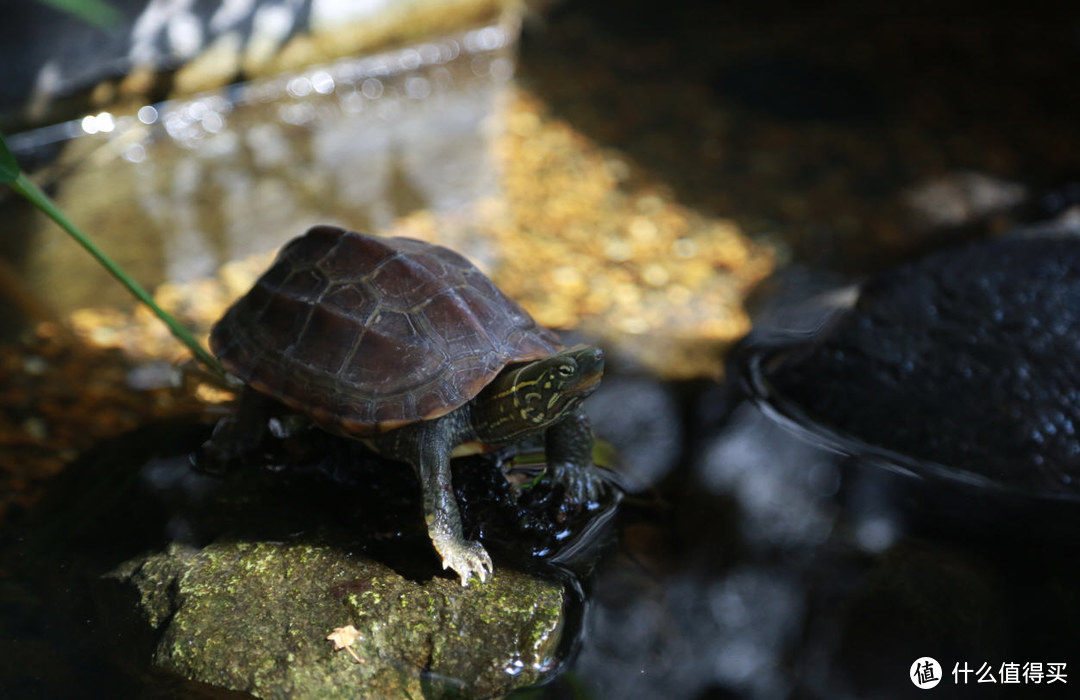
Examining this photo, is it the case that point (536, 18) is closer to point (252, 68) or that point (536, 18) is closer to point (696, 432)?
point (252, 68)

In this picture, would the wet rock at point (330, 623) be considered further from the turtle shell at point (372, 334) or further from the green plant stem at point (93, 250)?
the green plant stem at point (93, 250)

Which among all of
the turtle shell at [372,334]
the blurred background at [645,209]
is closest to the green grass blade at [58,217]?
the turtle shell at [372,334]

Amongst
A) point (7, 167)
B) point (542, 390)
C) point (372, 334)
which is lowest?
point (542, 390)

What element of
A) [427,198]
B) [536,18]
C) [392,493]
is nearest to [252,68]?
[427,198]

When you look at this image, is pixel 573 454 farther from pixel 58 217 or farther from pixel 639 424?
pixel 58 217

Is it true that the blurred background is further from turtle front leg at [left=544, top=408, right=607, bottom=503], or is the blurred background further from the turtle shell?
the turtle shell

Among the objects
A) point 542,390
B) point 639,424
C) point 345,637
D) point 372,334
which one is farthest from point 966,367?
point 345,637
